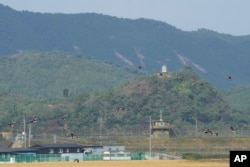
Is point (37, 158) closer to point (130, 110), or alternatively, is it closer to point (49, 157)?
point (49, 157)

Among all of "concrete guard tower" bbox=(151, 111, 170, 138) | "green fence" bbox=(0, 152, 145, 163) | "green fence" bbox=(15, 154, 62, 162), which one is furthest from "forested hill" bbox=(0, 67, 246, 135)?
"green fence" bbox=(15, 154, 62, 162)

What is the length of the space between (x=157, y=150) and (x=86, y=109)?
5078cm

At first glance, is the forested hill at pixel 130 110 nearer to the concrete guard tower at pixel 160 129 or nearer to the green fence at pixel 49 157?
the concrete guard tower at pixel 160 129

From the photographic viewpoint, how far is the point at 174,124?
182750 millimetres

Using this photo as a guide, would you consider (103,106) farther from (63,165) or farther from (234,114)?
(63,165)

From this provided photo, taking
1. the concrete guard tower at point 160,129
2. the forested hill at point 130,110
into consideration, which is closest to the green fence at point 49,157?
the concrete guard tower at point 160,129

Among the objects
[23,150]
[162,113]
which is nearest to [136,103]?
[162,113]

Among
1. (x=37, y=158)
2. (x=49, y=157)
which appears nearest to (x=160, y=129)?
(x=49, y=157)

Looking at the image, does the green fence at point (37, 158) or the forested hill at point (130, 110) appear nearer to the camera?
the green fence at point (37, 158)

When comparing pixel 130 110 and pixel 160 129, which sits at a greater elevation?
pixel 130 110

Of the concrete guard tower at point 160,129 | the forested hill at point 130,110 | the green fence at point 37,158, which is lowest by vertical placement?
the green fence at point 37,158


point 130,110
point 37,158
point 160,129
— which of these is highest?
point 130,110

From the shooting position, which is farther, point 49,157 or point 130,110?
point 130,110

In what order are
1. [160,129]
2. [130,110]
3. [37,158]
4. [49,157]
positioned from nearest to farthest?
[37,158], [49,157], [160,129], [130,110]
